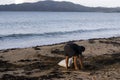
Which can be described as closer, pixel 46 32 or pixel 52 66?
pixel 52 66

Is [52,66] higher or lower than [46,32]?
higher

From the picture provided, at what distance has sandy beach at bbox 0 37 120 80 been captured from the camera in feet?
47.8

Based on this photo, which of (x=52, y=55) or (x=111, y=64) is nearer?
(x=111, y=64)

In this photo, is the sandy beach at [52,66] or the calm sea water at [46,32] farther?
the calm sea water at [46,32]

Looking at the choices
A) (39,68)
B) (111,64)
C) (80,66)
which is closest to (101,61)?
(111,64)

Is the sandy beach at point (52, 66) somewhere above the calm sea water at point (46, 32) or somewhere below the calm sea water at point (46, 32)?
above

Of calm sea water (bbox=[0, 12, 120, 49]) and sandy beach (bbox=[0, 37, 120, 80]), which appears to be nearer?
sandy beach (bbox=[0, 37, 120, 80])

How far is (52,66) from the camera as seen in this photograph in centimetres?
1683

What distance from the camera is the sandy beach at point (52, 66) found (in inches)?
574

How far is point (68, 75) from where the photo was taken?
14.7 metres

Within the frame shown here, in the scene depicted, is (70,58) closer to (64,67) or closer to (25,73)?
(64,67)

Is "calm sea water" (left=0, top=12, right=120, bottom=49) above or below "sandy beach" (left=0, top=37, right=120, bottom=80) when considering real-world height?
below

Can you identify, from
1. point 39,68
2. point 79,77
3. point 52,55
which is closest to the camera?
point 79,77

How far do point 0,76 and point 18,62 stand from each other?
3.32 metres
